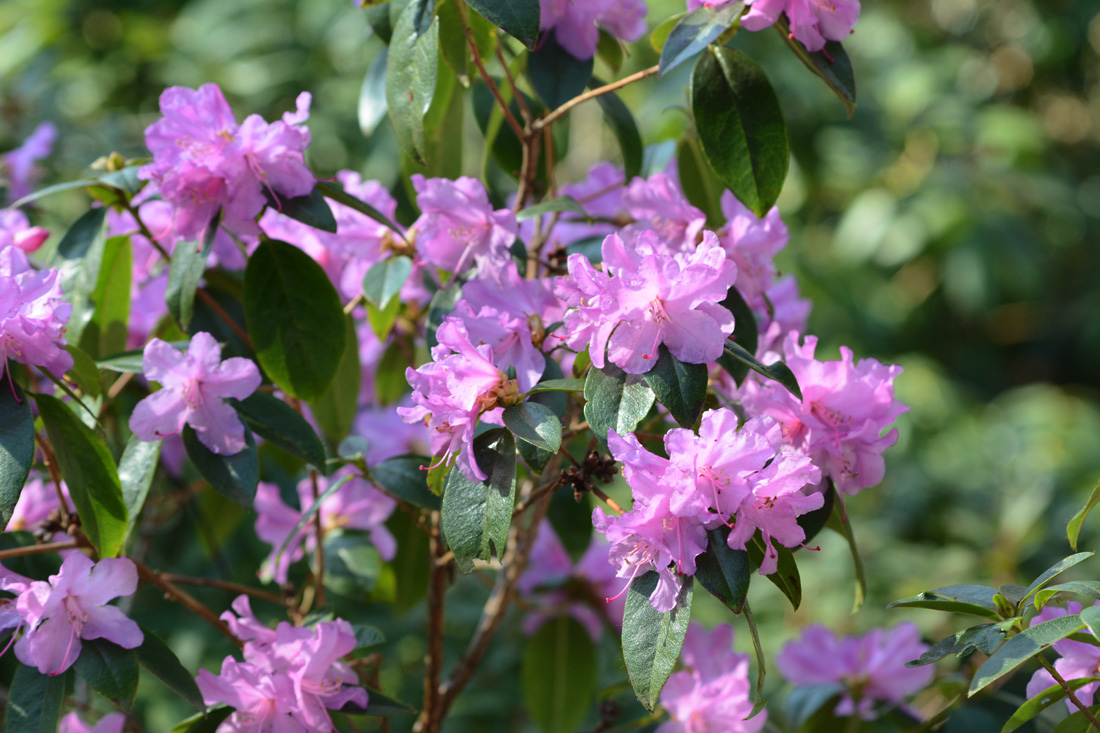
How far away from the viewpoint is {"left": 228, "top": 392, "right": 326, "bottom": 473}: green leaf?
2.63 ft

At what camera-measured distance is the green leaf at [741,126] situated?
2.56 ft

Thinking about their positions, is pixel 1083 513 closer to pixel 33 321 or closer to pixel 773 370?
pixel 773 370

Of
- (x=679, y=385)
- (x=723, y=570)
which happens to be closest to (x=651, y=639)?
(x=723, y=570)

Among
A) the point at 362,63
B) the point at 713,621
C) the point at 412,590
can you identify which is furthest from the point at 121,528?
the point at 362,63

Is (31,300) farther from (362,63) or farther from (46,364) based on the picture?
(362,63)

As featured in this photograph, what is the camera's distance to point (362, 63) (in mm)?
2498

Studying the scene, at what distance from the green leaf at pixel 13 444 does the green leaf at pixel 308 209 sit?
237mm

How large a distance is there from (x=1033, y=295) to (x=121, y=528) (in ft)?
9.43

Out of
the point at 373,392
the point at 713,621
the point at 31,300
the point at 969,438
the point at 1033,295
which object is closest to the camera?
the point at 31,300

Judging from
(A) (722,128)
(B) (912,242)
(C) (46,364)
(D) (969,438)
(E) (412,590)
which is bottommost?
(D) (969,438)

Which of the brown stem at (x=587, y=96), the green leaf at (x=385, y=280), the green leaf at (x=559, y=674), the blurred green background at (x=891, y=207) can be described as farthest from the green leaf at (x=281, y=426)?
the blurred green background at (x=891, y=207)

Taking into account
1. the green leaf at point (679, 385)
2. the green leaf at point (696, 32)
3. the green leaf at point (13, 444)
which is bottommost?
the green leaf at point (13, 444)

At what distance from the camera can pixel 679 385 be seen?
643 millimetres

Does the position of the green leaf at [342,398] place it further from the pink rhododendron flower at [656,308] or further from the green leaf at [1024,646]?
the green leaf at [1024,646]
